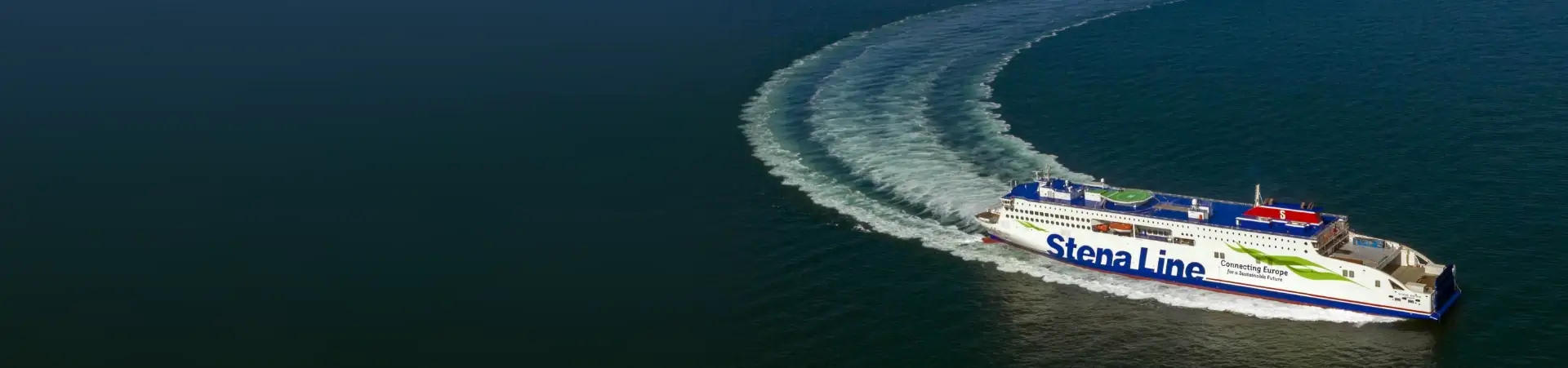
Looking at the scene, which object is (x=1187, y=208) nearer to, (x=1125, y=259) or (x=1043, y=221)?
(x=1125, y=259)

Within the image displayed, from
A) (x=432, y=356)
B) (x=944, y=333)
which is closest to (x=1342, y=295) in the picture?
(x=944, y=333)

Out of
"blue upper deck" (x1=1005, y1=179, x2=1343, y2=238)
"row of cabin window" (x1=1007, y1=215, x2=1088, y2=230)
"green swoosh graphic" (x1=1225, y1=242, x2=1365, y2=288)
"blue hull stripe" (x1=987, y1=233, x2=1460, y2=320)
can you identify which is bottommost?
"blue hull stripe" (x1=987, y1=233, x2=1460, y2=320)

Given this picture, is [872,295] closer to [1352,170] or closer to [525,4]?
[1352,170]

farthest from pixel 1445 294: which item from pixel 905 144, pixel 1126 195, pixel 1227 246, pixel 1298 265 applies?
pixel 905 144

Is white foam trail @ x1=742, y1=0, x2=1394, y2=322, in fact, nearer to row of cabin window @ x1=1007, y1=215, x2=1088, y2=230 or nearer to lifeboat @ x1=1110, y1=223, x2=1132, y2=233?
row of cabin window @ x1=1007, y1=215, x2=1088, y2=230

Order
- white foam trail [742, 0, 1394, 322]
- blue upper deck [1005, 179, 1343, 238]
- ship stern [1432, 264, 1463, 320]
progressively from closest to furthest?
ship stern [1432, 264, 1463, 320] → blue upper deck [1005, 179, 1343, 238] → white foam trail [742, 0, 1394, 322]

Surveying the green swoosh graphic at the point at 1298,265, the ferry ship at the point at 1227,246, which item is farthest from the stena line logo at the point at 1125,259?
the green swoosh graphic at the point at 1298,265

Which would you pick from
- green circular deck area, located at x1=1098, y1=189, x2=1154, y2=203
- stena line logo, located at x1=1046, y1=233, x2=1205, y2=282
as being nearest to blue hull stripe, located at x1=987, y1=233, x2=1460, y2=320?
stena line logo, located at x1=1046, y1=233, x2=1205, y2=282

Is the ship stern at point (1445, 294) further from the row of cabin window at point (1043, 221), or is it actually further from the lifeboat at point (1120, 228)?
the row of cabin window at point (1043, 221)
